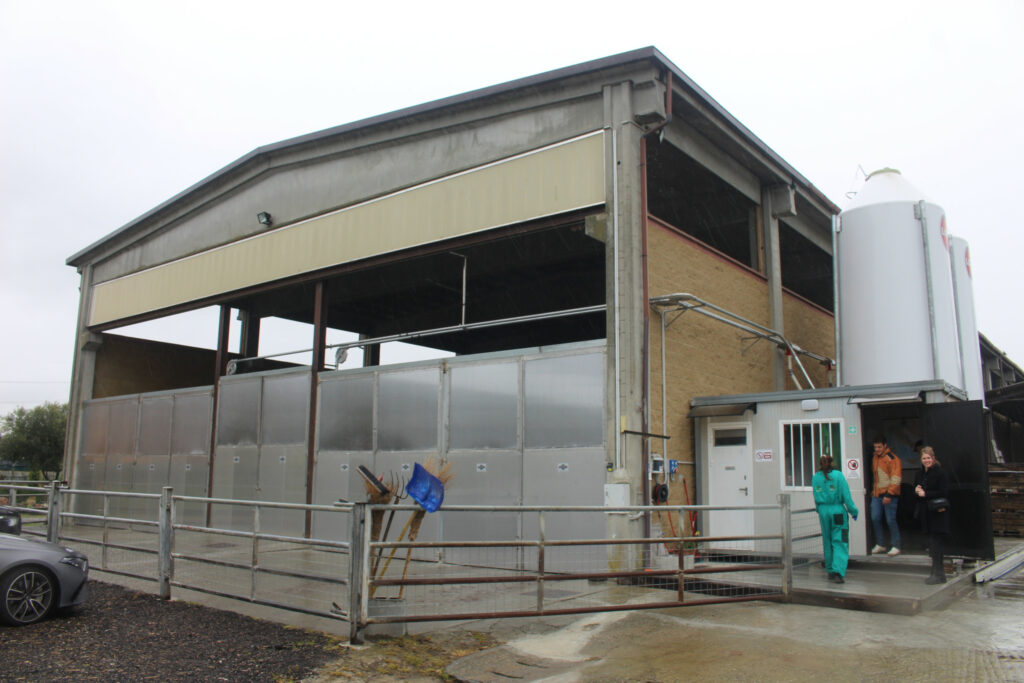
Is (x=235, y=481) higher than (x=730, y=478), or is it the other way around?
(x=730, y=478)

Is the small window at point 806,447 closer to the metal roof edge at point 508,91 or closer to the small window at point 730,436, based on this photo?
the small window at point 730,436

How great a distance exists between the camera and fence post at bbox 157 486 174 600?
30.6 ft

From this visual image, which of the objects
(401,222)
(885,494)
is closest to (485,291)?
(401,222)

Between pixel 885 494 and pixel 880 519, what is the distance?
1.40 ft

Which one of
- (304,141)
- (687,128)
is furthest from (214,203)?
(687,128)

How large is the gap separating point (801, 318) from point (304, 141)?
40.9ft

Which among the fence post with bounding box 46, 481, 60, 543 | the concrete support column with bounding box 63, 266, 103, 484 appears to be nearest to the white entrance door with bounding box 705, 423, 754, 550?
the fence post with bounding box 46, 481, 60, 543

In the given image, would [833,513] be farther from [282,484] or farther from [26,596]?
[282,484]

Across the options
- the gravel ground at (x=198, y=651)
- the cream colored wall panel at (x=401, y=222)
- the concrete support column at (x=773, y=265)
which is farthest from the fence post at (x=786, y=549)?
the concrete support column at (x=773, y=265)

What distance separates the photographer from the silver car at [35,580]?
781 cm

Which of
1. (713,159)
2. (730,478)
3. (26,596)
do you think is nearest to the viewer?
(26,596)

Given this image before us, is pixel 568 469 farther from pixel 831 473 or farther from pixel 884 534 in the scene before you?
pixel 884 534

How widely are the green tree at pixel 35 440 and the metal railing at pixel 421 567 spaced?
5965 cm

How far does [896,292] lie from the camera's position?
1515 cm
